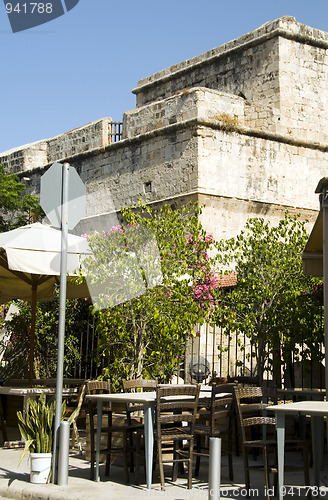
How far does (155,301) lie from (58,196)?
103 inches

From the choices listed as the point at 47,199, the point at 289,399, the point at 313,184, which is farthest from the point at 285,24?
the point at 47,199

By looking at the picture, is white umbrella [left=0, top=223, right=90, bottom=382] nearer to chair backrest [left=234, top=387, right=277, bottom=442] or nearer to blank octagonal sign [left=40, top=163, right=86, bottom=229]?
blank octagonal sign [left=40, top=163, right=86, bottom=229]

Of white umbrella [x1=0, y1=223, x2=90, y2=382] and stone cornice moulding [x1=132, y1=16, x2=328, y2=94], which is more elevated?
stone cornice moulding [x1=132, y1=16, x2=328, y2=94]

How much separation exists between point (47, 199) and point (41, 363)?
19.9 ft

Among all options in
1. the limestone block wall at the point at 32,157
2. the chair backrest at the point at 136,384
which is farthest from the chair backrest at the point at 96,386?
the limestone block wall at the point at 32,157

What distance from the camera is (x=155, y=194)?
734 inches

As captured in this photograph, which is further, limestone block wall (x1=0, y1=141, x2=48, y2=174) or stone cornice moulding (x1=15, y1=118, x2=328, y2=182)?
limestone block wall (x1=0, y1=141, x2=48, y2=174)

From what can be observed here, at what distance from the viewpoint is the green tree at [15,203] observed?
70.8ft

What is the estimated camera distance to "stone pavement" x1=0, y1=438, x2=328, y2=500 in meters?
5.76

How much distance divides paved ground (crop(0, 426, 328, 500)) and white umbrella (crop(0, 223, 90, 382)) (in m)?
2.41

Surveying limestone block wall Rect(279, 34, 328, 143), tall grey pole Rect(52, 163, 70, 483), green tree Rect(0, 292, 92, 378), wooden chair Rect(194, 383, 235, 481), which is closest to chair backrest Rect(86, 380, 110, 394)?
tall grey pole Rect(52, 163, 70, 483)

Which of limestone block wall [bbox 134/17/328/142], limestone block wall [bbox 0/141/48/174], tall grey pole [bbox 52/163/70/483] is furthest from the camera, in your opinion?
limestone block wall [bbox 0/141/48/174]

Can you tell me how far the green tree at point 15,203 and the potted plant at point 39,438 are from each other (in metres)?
15.6

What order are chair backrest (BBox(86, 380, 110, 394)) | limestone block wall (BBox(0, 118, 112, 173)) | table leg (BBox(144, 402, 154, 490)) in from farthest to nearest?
1. limestone block wall (BBox(0, 118, 112, 173))
2. chair backrest (BBox(86, 380, 110, 394))
3. table leg (BBox(144, 402, 154, 490))
